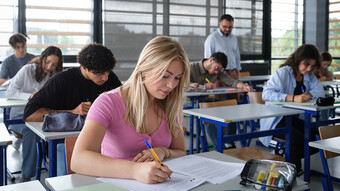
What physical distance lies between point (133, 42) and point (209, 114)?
3.92 m

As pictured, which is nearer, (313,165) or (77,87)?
(313,165)

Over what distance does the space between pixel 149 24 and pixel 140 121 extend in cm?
531

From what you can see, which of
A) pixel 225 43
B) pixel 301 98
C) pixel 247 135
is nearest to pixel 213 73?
pixel 225 43

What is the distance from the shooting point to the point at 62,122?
233 centimetres

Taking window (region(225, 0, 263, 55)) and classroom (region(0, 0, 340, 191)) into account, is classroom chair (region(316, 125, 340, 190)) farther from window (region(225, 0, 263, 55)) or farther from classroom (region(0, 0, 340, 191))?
window (region(225, 0, 263, 55))

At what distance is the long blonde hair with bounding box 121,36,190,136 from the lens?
1.43 meters

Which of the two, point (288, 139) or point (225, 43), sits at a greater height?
point (225, 43)

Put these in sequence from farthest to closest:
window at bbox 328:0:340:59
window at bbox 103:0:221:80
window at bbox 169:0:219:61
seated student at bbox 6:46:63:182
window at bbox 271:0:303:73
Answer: window at bbox 328:0:340:59
window at bbox 271:0:303:73
window at bbox 169:0:219:61
window at bbox 103:0:221:80
seated student at bbox 6:46:63:182

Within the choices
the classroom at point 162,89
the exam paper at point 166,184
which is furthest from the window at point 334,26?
the exam paper at point 166,184

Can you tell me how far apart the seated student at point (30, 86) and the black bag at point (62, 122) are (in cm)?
87

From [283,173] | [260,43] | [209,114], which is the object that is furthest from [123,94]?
[260,43]

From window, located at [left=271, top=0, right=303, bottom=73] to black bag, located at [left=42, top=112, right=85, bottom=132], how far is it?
6788 mm

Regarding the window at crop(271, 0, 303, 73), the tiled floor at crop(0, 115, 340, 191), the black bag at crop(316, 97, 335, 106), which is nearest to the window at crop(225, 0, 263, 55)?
the window at crop(271, 0, 303, 73)

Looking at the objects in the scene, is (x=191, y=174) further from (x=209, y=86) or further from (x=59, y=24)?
(x=59, y=24)
